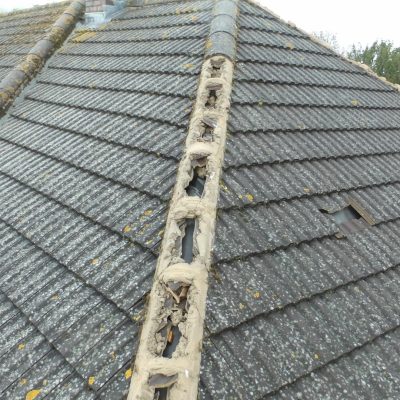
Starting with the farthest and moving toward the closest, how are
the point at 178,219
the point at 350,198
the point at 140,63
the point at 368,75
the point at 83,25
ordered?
the point at 83,25 → the point at 368,75 → the point at 140,63 → the point at 350,198 → the point at 178,219

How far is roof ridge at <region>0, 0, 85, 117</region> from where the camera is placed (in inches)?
215

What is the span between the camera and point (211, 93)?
3.70m

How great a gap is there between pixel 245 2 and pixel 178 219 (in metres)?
4.75

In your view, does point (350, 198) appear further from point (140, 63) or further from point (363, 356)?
point (140, 63)

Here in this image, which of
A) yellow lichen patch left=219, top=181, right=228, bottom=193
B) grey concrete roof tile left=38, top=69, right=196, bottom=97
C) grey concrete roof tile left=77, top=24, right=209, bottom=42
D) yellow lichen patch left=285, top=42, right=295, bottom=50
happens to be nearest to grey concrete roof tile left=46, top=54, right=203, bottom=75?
grey concrete roof tile left=38, top=69, right=196, bottom=97

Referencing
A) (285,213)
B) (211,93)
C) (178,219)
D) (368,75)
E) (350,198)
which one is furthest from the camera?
(368,75)

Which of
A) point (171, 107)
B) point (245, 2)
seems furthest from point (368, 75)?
point (171, 107)

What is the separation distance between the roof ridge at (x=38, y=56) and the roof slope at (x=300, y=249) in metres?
3.46

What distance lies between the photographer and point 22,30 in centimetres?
753

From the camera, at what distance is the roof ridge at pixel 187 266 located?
6.08 ft

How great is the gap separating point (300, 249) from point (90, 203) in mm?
1818

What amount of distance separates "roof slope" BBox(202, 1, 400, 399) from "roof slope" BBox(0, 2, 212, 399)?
0.53 meters

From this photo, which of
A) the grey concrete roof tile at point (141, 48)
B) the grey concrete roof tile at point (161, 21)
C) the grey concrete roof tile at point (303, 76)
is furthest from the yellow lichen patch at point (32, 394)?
the grey concrete roof tile at point (161, 21)

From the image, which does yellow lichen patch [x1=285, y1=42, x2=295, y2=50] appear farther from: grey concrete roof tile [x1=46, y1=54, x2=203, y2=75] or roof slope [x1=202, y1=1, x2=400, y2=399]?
grey concrete roof tile [x1=46, y1=54, x2=203, y2=75]
